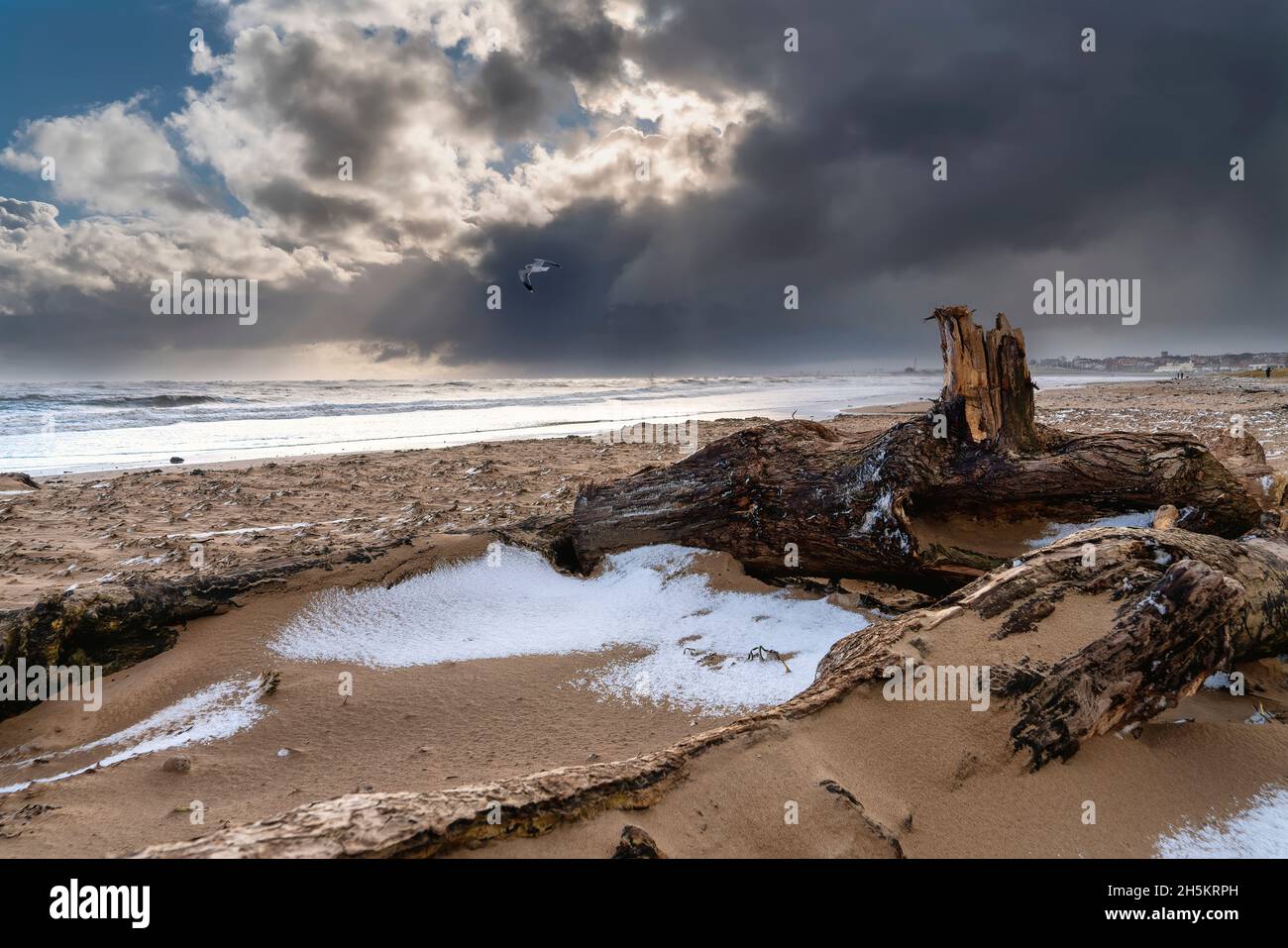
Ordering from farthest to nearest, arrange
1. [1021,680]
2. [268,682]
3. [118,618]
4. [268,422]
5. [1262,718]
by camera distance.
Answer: [268,422], [118,618], [268,682], [1262,718], [1021,680]

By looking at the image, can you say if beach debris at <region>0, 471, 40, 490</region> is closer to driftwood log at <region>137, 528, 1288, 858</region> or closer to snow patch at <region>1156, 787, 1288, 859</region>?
driftwood log at <region>137, 528, 1288, 858</region>

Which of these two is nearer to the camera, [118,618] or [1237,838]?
[1237,838]

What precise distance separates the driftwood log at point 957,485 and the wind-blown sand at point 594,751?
21.0 inches

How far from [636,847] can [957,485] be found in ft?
13.1

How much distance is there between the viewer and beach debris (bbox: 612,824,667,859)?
180cm

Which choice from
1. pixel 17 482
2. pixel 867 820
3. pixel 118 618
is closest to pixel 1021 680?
pixel 867 820

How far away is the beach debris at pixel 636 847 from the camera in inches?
70.9

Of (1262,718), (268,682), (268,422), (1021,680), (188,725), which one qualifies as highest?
(268,422)

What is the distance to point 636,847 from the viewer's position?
1.81m

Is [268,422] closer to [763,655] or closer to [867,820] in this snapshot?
[763,655]

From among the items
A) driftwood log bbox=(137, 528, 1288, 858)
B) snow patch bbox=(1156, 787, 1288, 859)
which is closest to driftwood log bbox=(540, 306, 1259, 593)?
driftwood log bbox=(137, 528, 1288, 858)

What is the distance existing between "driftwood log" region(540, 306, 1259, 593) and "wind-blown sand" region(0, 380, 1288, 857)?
0.53 metres
